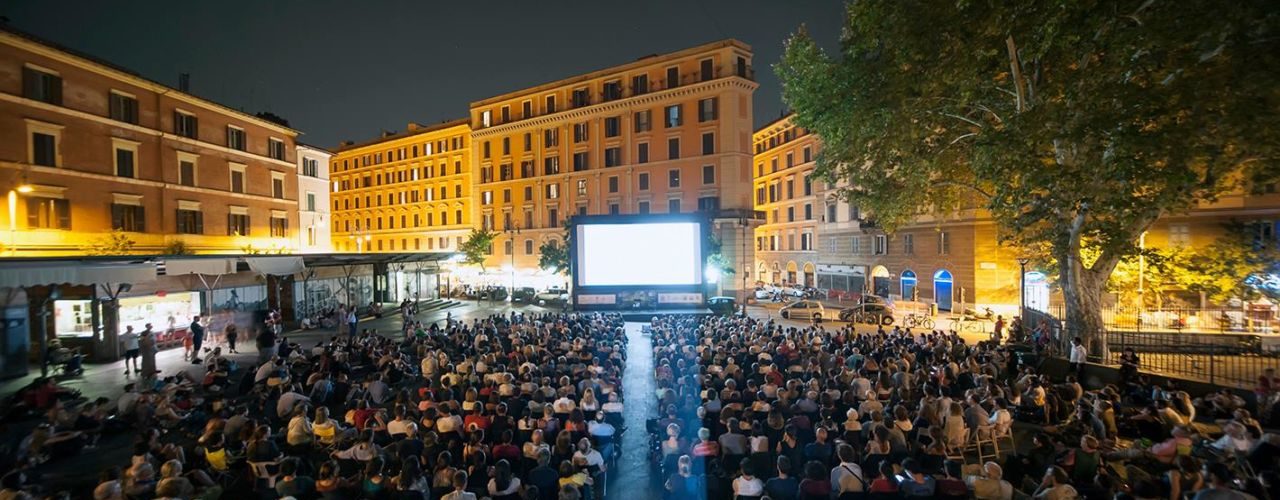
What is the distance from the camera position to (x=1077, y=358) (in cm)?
1364

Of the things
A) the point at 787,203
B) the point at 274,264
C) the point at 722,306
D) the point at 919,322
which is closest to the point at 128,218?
the point at 274,264

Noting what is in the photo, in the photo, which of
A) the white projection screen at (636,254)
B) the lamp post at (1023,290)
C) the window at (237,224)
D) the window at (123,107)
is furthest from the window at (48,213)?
the lamp post at (1023,290)

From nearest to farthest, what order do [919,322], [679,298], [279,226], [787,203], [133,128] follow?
[679,298], [919,322], [133,128], [279,226], [787,203]

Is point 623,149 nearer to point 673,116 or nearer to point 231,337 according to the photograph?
point 673,116

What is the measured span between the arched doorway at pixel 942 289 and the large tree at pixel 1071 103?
48.1 ft

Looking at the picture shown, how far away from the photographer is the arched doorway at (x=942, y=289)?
3062cm

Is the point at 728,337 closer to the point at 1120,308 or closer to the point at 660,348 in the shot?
the point at 660,348

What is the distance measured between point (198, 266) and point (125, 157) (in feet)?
47.1

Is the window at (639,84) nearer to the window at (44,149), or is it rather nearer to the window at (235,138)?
the window at (235,138)

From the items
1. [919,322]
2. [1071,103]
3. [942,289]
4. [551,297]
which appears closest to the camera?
[1071,103]

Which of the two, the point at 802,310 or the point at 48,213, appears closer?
the point at 48,213

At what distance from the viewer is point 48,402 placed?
39.0 ft

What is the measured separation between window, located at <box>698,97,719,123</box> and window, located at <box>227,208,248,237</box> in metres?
31.7

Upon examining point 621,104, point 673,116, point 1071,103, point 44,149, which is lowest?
point 1071,103
